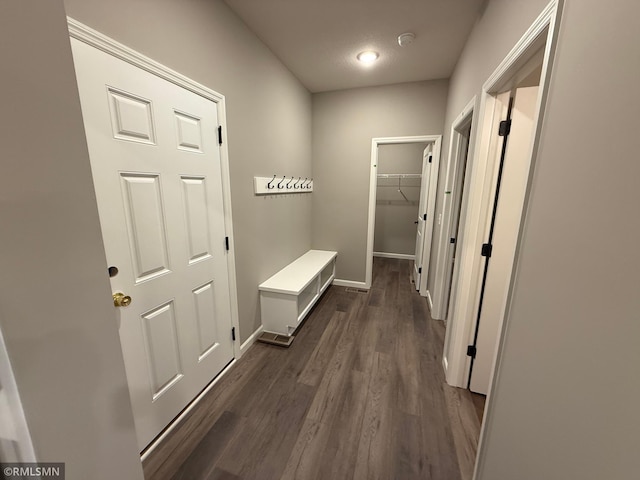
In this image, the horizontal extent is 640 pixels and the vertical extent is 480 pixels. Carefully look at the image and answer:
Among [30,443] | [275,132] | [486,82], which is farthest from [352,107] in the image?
[30,443]

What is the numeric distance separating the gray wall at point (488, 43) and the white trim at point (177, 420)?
2.41m

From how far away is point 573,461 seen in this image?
632 millimetres

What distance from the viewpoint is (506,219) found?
1.55m

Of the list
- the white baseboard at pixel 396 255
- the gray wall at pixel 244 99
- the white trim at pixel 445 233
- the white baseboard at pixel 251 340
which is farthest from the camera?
the white baseboard at pixel 396 255

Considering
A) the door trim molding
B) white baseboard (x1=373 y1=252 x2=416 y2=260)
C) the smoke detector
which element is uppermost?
the smoke detector

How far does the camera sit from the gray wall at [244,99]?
4.13 feet

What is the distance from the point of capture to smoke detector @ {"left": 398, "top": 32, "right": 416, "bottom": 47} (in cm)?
211

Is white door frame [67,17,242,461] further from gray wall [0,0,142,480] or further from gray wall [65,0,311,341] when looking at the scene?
gray wall [0,0,142,480]

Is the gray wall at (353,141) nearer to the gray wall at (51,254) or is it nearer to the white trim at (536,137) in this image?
the white trim at (536,137)

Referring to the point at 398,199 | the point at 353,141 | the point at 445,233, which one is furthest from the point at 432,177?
the point at 398,199

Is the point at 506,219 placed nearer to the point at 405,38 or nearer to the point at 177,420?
the point at 405,38

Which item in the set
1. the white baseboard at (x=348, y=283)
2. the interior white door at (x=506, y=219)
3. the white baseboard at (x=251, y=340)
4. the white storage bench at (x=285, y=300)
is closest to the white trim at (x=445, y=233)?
the interior white door at (x=506, y=219)

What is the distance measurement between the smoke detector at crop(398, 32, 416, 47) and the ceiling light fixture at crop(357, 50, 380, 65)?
0.27m

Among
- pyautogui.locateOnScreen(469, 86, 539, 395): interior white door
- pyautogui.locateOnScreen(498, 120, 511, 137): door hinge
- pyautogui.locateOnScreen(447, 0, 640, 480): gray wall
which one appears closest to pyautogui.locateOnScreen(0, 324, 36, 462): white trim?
pyautogui.locateOnScreen(447, 0, 640, 480): gray wall
